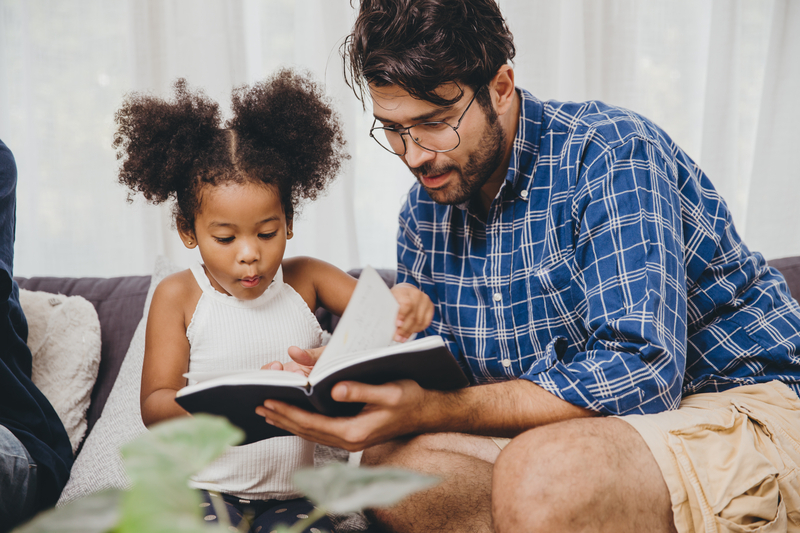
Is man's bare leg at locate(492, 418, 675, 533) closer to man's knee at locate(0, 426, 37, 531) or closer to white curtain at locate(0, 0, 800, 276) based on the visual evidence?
man's knee at locate(0, 426, 37, 531)

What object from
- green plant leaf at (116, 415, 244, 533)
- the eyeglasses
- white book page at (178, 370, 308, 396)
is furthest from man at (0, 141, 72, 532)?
green plant leaf at (116, 415, 244, 533)

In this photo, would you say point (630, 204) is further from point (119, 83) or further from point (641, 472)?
point (119, 83)

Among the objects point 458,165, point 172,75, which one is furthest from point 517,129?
point 172,75

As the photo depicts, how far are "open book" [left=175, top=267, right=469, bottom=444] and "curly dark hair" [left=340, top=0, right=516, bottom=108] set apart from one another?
0.54m

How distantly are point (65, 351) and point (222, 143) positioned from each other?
31.6 inches

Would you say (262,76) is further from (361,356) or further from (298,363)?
(361,356)

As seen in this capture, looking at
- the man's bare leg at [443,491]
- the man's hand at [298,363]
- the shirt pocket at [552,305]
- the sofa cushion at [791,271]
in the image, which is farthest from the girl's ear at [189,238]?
the sofa cushion at [791,271]

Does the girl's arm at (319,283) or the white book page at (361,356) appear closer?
the white book page at (361,356)

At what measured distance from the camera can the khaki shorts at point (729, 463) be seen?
96cm

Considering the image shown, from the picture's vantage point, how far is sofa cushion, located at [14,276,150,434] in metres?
1.65

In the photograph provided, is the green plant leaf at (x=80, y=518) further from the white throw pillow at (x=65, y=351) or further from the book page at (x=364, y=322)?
the white throw pillow at (x=65, y=351)

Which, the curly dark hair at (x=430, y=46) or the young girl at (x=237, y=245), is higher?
the curly dark hair at (x=430, y=46)

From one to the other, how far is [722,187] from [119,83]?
2503mm

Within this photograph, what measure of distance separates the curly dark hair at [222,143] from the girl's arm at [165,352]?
0.15 metres
